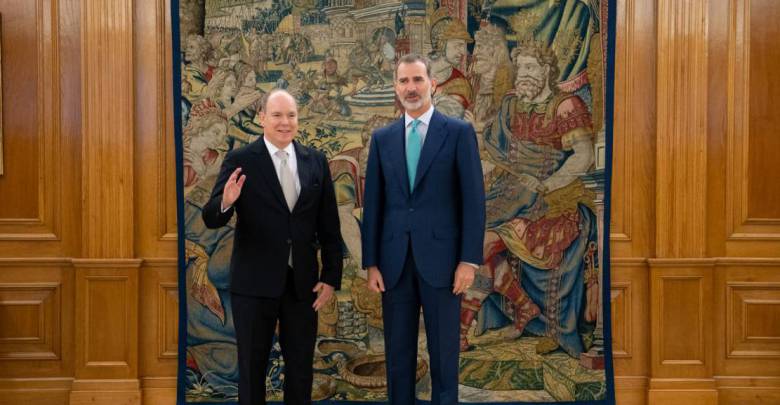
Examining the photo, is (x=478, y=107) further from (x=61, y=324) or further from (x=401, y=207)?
(x=61, y=324)

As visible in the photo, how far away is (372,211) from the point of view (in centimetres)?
296

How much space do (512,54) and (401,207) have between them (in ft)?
4.80

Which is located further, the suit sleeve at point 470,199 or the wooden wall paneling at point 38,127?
the wooden wall paneling at point 38,127

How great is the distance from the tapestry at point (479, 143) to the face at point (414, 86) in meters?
1.02

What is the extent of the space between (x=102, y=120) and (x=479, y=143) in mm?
2011

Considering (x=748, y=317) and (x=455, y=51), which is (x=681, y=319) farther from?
(x=455, y=51)

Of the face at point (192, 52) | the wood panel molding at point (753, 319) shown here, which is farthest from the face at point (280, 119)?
the wood panel molding at point (753, 319)

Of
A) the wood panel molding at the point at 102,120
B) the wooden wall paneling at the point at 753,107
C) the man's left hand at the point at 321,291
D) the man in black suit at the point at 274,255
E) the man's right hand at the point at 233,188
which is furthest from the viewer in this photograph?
the wooden wall paneling at the point at 753,107

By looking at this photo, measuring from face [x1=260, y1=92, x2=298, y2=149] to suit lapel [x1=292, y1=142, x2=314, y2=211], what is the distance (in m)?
0.08

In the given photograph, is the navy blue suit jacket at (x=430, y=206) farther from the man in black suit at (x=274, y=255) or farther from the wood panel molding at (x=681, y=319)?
the wood panel molding at (x=681, y=319)

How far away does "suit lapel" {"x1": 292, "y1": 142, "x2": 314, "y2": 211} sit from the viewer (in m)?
2.98

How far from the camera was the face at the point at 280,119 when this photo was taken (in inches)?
116

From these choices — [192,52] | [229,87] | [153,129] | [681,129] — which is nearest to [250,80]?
[229,87]

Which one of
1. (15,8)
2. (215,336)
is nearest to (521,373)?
(215,336)
